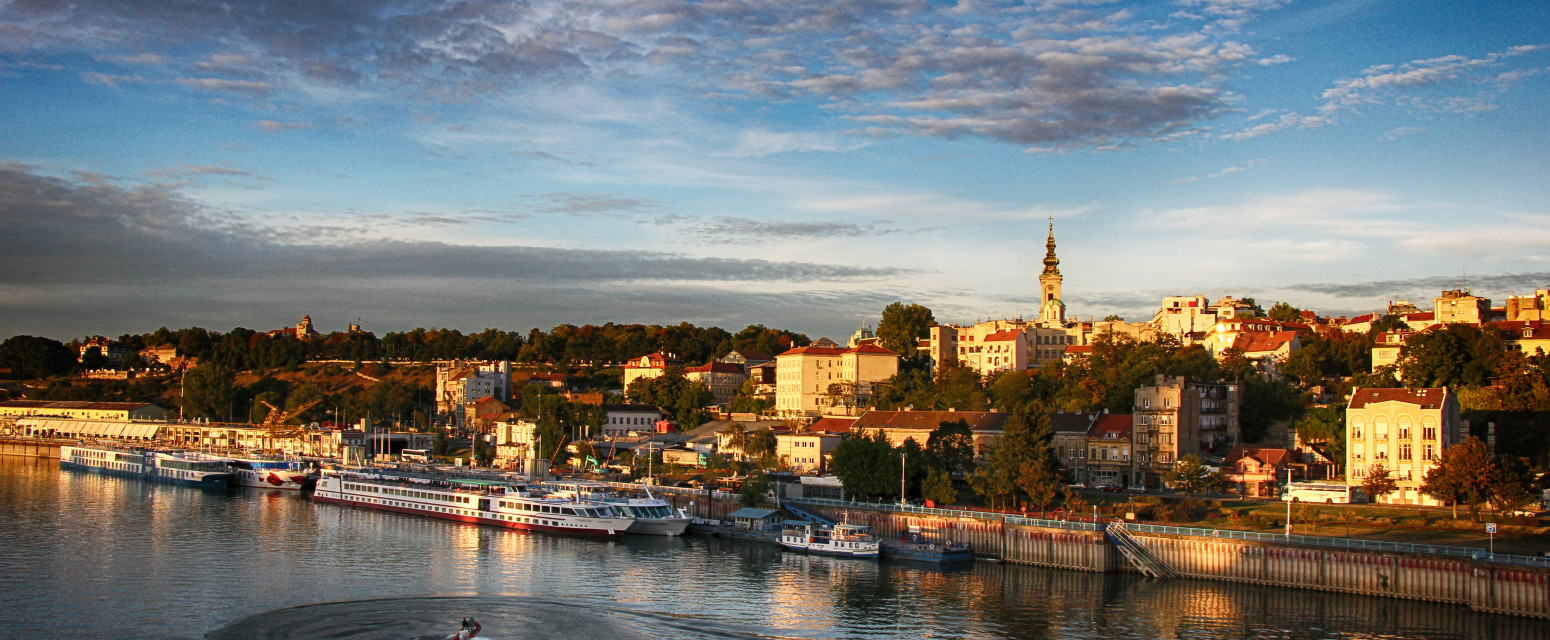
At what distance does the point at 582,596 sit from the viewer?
38719 mm

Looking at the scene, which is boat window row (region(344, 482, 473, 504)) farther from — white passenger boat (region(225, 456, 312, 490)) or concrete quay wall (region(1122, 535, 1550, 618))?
concrete quay wall (region(1122, 535, 1550, 618))

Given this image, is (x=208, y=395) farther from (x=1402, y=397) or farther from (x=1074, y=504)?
(x=1402, y=397)

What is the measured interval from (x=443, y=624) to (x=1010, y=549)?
978 inches

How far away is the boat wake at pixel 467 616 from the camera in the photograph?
3206 cm

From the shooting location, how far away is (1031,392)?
274 ft

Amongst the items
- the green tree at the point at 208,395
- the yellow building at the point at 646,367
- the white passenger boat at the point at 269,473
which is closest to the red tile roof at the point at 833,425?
the white passenger boat at the point at 269,473

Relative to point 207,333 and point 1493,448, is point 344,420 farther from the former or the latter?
point 1493,448

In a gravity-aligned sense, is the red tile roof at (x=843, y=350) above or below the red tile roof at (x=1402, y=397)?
above

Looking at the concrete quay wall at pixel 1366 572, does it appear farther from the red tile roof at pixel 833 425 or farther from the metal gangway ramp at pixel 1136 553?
the red tile roof at pixel 833 425

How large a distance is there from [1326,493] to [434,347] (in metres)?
130

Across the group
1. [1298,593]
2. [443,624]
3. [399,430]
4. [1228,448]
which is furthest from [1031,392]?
[399,430]

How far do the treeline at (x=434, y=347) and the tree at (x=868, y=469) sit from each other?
262ft

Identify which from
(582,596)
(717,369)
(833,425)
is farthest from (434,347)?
(582,596)

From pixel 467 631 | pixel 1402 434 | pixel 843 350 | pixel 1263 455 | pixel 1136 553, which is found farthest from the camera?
pixel 843 350
